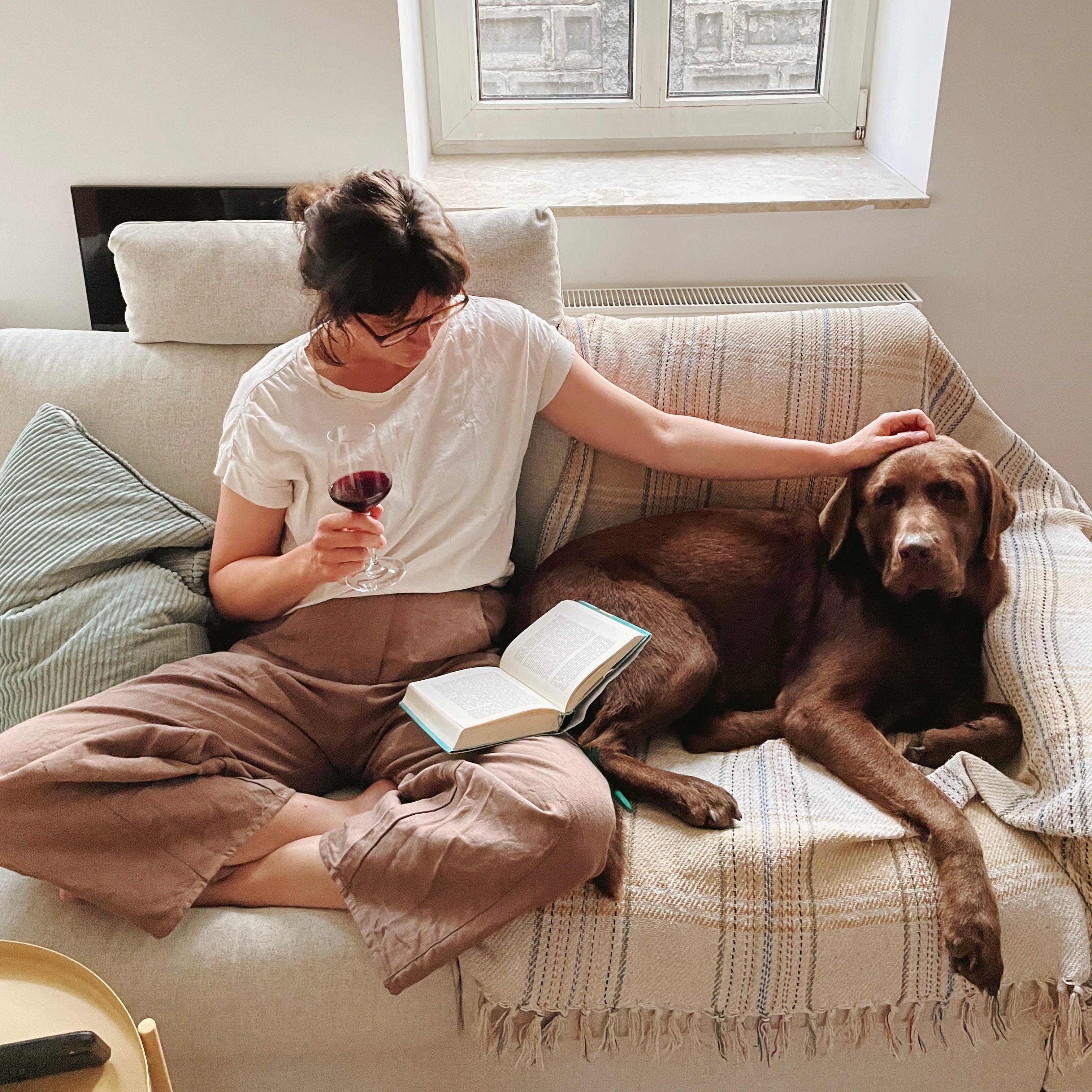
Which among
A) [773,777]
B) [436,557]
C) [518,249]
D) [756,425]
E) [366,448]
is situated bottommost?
[773,777]

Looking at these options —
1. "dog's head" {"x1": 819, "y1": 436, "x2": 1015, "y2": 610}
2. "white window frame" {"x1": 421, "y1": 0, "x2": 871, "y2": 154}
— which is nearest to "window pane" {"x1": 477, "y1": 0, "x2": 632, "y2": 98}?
"white window frame" {"x1": 421, "y1": 0, "x2": 871, "y2": 154}

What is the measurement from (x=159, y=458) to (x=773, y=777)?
48.8 inches

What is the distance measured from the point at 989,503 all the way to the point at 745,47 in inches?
66.7

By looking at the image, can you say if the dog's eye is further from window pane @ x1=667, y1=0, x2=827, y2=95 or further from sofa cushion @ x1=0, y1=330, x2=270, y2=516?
window pane @ x1=667, y1=0, x2=827, y2=95

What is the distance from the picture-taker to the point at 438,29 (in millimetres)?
2592

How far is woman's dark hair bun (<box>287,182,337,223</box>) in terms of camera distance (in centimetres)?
151

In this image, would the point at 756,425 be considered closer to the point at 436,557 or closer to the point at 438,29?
the point at 436,557

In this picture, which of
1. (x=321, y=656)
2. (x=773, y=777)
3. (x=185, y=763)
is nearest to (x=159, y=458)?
(x=321, y=656)

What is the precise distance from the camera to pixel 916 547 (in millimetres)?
1509

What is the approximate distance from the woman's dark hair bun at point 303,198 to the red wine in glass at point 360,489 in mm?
467

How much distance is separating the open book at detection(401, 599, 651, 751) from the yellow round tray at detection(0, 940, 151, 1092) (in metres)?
0.52

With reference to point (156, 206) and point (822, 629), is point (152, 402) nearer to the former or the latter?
point (156, 206)

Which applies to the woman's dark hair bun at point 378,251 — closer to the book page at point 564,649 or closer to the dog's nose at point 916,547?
the book page at point 564,649

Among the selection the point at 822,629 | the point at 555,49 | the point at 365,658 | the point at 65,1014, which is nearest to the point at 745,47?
the point at 555,49
